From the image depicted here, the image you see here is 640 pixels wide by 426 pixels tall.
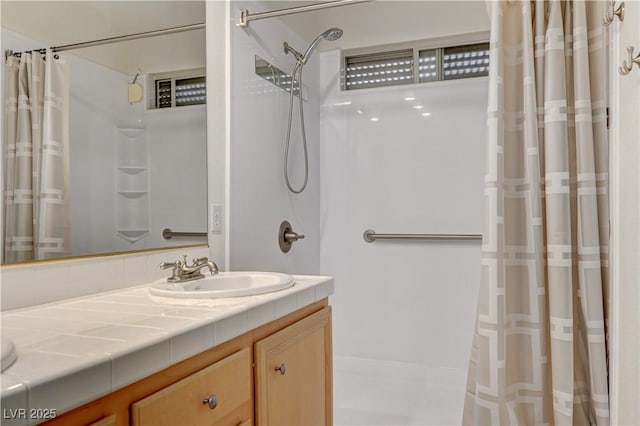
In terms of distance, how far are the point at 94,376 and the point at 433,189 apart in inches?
87.8

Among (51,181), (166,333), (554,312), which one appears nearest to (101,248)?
Result: (51,181)

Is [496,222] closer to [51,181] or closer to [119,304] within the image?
[119,304]

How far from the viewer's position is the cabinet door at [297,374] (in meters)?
→ 1.23

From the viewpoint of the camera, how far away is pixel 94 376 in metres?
0.72

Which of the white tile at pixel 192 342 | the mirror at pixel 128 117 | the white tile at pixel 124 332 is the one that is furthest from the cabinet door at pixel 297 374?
the mirror at pixel 128 117

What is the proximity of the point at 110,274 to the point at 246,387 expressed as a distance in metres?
0.58

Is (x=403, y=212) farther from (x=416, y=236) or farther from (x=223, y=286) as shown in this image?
(x=223, y=286)

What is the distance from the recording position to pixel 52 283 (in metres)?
1.23

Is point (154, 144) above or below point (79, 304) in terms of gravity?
above

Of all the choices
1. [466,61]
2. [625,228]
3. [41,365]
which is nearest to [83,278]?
[41,365]

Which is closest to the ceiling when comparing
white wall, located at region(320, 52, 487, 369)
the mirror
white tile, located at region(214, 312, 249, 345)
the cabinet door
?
the mirror

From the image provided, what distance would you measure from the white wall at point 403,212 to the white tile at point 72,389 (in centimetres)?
218

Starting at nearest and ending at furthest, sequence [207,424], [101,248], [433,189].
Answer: [207,424]
[101,248]
[433,189]

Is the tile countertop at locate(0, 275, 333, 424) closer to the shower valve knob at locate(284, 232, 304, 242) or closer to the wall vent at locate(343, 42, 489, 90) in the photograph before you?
the shower valve knob at locate(284, 232, 304, 242)
